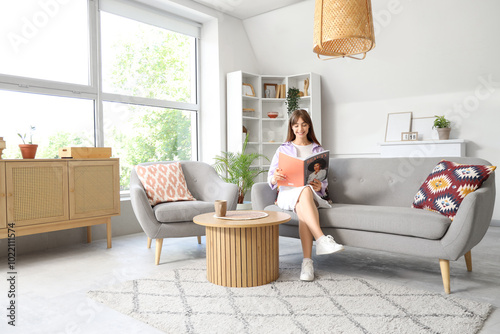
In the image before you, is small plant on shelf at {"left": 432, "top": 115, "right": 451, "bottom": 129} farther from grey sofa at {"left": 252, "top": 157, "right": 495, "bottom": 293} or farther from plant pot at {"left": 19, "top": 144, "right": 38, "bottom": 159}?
plant pot at {"left": 19, "top": 144, "right": 38, "bottom": 159}

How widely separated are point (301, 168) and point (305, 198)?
22 centimetres

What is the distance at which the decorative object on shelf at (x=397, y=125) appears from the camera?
5.14 meters

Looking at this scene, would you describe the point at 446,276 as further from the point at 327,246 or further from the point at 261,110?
the point at 261,110

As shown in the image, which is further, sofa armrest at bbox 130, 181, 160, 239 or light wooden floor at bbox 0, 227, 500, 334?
sofa armrest at bbox 130, 181, 160, 239

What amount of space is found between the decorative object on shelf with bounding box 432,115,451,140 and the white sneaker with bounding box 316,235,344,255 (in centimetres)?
296

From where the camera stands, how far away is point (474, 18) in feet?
14.0

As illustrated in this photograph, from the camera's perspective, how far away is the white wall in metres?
4.42

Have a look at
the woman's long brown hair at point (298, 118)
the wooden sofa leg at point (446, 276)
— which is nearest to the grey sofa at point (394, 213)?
the wooden sofa leg at point (446, 276)

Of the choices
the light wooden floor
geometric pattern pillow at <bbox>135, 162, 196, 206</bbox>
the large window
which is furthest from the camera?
the large window

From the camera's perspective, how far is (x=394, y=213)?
99.3 inches

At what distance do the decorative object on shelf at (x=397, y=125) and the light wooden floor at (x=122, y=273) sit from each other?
171 cm

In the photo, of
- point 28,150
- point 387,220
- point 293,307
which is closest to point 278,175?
point 387,220

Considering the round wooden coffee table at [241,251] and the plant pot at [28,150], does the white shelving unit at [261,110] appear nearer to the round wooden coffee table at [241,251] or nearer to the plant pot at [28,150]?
the plant pot at [28,150]

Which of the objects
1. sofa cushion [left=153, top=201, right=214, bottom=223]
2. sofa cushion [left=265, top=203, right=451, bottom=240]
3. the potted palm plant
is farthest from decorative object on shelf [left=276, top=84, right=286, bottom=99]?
sofa cushion [left=265, top=203, right=451, bottom=240]
